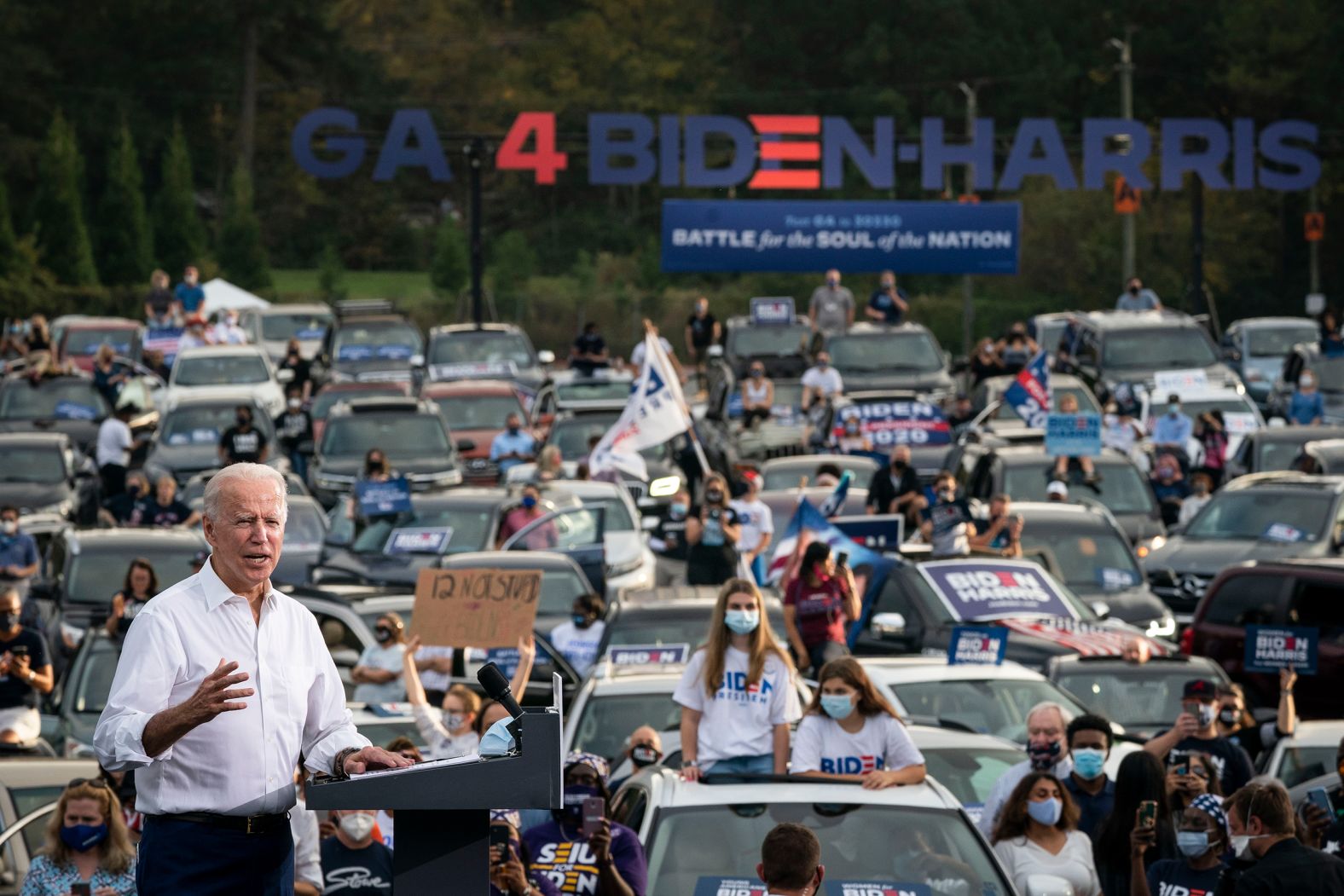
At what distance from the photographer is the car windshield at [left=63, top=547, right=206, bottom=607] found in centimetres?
1961

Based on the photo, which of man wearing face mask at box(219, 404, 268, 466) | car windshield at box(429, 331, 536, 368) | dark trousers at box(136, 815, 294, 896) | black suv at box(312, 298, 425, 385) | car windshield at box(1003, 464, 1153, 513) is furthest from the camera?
black suv at box(312, 298, 425, 385)

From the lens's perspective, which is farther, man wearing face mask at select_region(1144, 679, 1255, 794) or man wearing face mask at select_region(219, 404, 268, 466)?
man wearing face mask at select_region(219, 404, 268, 466)

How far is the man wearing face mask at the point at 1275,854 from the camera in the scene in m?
8.62

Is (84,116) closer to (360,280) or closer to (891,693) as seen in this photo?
(360,280)

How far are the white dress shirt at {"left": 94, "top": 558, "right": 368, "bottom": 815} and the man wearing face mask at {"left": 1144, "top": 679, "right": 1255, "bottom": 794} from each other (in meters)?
6.71

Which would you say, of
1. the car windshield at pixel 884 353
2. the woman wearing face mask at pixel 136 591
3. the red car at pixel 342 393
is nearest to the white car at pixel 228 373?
the red car at pixel 342 393

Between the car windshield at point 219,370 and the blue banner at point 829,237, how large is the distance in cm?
1575

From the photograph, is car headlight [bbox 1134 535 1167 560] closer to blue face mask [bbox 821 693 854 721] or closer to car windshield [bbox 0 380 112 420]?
blue face mask [bbox 821 693 854 721]

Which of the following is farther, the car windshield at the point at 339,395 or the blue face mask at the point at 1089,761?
the car windshield at the point at 339,395

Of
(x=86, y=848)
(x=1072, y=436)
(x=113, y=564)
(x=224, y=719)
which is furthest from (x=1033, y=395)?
(x=224, y=719)

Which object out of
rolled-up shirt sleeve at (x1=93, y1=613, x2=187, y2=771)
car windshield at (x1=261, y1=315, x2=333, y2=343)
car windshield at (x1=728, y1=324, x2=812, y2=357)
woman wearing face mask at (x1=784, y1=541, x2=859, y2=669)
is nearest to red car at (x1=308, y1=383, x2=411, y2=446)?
car windshield at (x1=728, y1=324, x2=812, y2=357)

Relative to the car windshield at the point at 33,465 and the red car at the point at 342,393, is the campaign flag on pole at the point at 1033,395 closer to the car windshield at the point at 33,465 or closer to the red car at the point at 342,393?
the red car at the point at 342,393

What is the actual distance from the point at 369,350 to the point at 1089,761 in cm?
2759

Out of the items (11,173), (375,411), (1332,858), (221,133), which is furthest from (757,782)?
(221,133)
